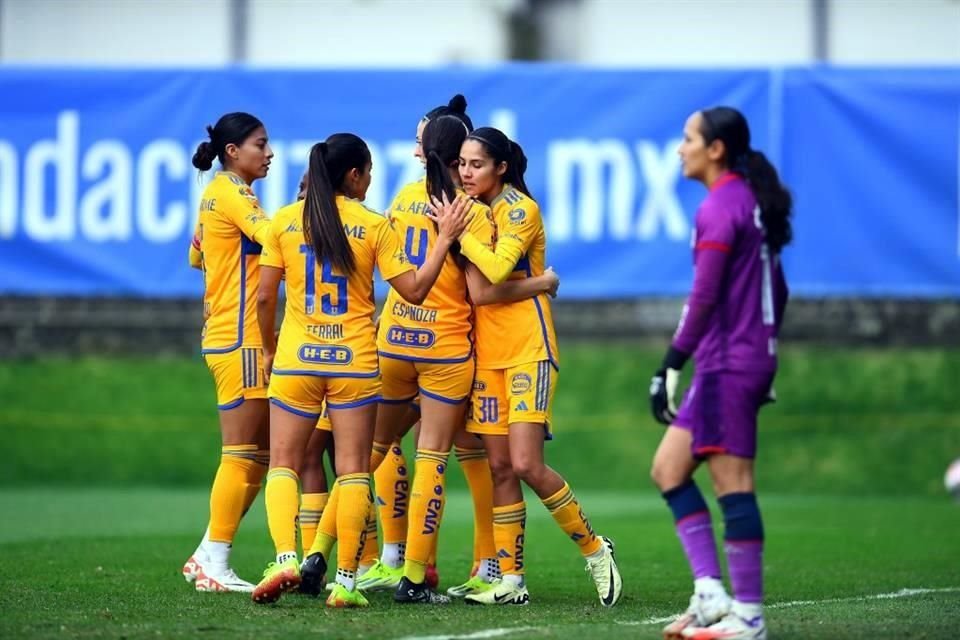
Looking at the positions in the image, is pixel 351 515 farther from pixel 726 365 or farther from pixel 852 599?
pixel 852 599

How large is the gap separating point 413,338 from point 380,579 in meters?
1.18

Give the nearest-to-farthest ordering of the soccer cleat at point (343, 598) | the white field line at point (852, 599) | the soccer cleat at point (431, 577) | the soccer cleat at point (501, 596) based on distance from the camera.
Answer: the white field line at point (852, 599) → the soccer cleat at point (343, 598) → the soccer cleat at point (501, 596) → the soccer cleat at point (431, 577)

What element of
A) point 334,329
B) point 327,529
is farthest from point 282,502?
point 334,329

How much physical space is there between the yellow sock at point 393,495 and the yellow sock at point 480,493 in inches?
11.8

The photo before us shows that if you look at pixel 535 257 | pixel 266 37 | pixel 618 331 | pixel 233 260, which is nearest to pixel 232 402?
pixel 233 260

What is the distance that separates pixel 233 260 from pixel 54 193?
783 cm

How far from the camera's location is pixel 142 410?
51.6 feet

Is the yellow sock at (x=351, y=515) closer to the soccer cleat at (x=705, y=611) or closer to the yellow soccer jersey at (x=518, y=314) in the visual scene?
the yellow soccer jersey at (x=518, y=314)

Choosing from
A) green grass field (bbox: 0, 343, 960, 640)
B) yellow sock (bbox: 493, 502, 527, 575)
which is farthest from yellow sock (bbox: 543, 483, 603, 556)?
green grass field (bbox: 0, 343, 960, 640)

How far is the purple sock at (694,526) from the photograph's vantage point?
6172mm

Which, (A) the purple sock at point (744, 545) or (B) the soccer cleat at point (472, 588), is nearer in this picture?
(A) the purple sock at point (744, 545)

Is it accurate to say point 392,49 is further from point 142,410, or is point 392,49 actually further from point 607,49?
point 142,410

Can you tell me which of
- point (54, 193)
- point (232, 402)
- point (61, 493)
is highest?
point (54, 193)

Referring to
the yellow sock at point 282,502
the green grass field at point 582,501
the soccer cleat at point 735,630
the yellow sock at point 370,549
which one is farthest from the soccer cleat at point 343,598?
the soccer cleat at point 735,630
